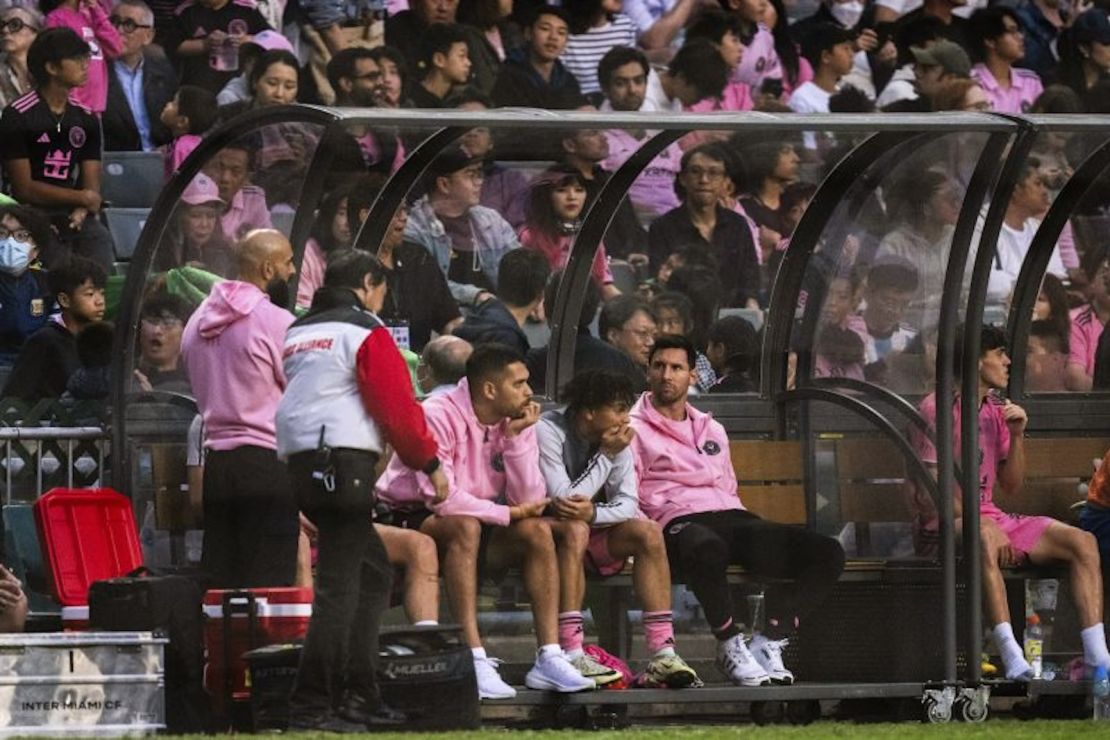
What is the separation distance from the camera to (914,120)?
10.2 m

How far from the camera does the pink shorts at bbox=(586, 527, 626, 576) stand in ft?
33.4

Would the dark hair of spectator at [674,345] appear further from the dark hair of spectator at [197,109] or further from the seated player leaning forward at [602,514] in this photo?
the dark hair of spectator at [197,109]

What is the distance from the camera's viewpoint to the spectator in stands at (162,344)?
1012 centimetres

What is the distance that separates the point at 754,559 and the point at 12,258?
12.5 ft

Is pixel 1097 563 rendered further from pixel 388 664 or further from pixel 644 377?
pixel 388 664

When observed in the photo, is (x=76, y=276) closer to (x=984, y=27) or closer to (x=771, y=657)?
(x=771, y=657)

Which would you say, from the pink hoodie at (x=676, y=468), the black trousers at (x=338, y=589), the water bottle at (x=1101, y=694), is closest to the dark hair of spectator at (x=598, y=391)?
the pink hoodie at (x=676, y=468)

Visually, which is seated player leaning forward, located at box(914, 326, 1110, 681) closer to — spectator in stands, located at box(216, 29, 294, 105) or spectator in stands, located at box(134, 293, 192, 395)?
spectator in stands, located at box(134, 293, 192, 395)

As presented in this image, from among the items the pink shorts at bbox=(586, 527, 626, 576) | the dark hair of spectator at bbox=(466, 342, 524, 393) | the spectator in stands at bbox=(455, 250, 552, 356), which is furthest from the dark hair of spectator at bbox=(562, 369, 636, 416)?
the pink shorts at bbox=(586, 527, 626, 576)

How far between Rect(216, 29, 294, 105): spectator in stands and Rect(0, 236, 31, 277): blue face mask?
2.05 meters

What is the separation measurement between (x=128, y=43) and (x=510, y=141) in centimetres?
458

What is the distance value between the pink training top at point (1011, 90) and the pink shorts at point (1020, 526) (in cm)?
666

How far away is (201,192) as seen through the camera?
394 inches

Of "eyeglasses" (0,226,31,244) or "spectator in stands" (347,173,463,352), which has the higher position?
"eyeglasses" (0,226,31,244)
